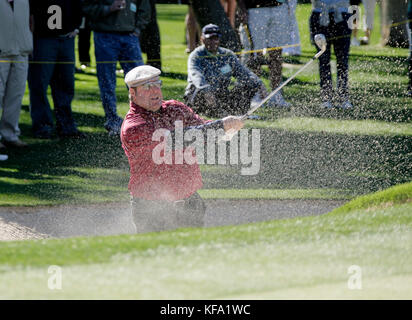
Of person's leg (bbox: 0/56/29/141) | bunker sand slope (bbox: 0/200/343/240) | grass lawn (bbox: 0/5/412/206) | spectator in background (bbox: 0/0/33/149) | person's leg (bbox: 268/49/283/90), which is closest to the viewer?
bunker sand slope (bbox: 0/200/343/240)

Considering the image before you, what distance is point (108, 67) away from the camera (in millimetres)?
10133

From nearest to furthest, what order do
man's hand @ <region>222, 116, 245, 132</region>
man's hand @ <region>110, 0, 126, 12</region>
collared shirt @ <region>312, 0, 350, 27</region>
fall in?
man's hand @ <region>222, 116, 245, 132</region> → man's hand @ <region>110, 0, 126, 12</region> → collared shirt @ <region>312, 0, 350, 27</region>

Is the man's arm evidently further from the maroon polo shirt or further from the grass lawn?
the maroon polo shirt

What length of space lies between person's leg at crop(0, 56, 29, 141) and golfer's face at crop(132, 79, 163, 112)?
13.0ft

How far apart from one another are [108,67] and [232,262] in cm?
618

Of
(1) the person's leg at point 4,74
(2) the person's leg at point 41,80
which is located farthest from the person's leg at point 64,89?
(1) the person's leg at point 4,74

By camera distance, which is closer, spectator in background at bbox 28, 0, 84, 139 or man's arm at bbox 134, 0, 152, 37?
spectator in background at bbox 28, 0, 84, 139

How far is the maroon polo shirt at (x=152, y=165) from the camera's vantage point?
5832 mm

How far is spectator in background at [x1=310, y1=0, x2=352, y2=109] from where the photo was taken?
34.3ft

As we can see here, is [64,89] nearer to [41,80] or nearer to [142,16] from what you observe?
[41,80]

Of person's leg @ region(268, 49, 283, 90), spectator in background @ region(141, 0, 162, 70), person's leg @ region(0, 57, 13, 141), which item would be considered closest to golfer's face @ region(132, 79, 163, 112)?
person's leg @ region(0, 57, 13, 141)

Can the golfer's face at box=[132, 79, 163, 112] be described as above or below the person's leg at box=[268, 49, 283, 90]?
above
